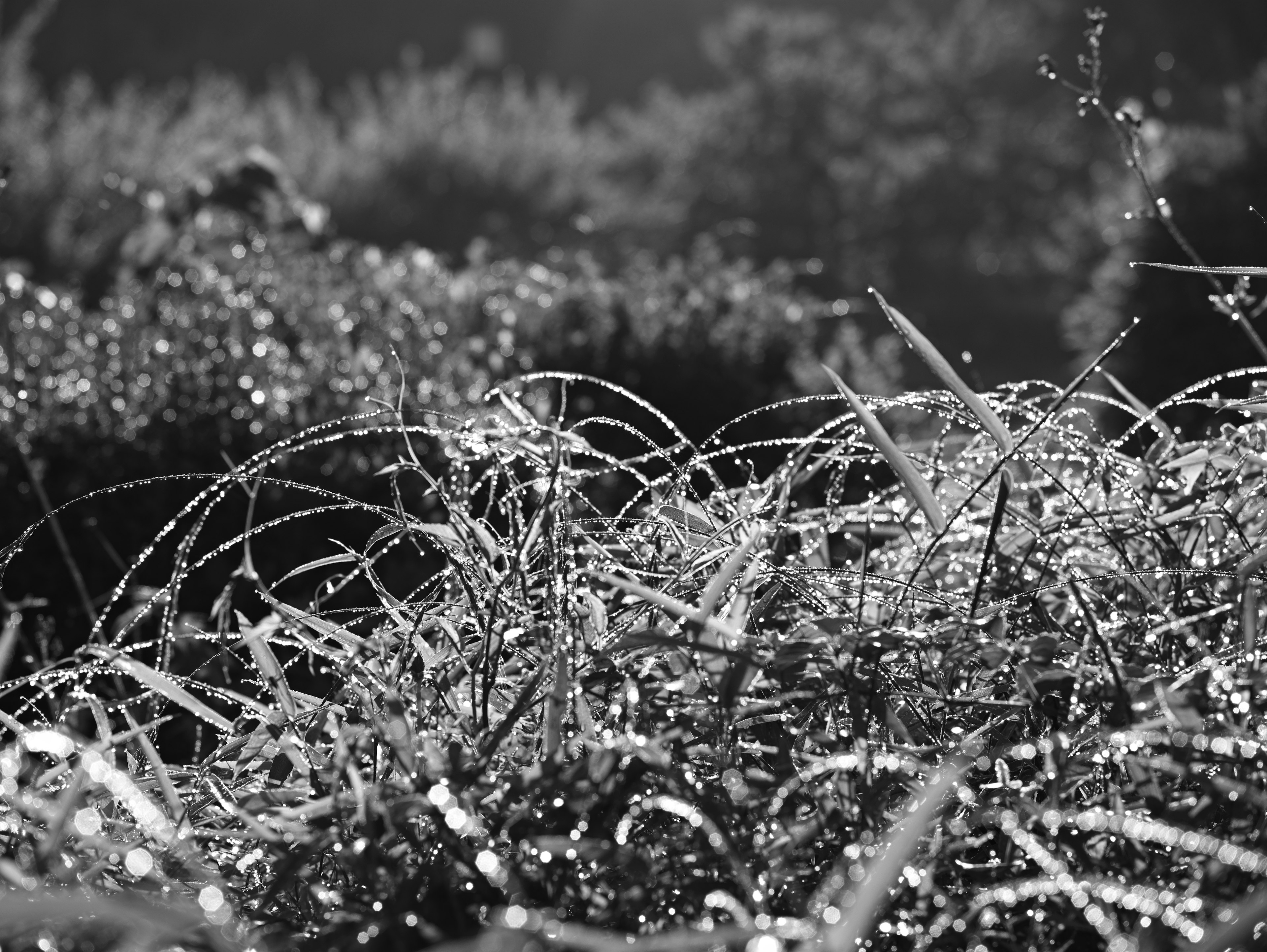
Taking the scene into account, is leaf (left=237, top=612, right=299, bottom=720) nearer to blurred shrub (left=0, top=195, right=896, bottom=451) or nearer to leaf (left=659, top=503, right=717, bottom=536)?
leaf (left=659, top=503, right=717, bottom=536)

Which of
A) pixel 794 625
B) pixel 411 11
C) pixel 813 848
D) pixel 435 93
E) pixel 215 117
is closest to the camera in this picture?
pixel 813 848

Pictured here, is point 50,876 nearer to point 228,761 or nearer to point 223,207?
point 228,761

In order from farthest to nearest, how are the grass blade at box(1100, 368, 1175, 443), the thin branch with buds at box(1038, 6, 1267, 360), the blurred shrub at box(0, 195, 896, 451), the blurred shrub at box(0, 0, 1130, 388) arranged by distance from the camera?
the blurred shrub at box(0, 0, 1130, 388)
the blurred shrub at box(0, 195, 896, 451)
the thin branch with buds at box(1038, 6, 1267, 360)
the grass blade at box(1100, 368, 1175, 443)

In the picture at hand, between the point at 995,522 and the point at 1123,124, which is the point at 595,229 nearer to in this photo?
the point at 1123,124

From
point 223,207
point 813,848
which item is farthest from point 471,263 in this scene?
point 813,848

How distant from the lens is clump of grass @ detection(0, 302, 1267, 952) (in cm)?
108

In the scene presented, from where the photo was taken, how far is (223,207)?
20.4 feet

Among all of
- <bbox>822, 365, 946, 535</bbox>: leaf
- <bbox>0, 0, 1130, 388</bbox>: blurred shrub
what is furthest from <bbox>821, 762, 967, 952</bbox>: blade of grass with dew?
<bbox>0, 0, 1130, 388</bbox>: blurred shrub

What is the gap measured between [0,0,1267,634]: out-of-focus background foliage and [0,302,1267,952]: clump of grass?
104cm

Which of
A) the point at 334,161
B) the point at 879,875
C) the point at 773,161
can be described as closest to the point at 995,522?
the point at 879,875

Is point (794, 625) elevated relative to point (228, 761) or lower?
elevated

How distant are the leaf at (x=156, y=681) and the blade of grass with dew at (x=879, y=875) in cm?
78

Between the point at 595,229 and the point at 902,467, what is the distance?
8.38ft

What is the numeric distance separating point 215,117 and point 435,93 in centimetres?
269
